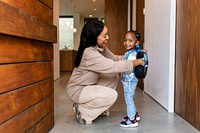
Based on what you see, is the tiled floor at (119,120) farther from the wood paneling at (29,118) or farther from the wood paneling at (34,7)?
the wood paneling at (34,7)

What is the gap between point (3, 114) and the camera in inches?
52.1

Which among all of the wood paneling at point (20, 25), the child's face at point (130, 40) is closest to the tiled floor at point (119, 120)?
the child's face at point (130, 40)

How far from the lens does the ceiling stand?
9906 millimetres

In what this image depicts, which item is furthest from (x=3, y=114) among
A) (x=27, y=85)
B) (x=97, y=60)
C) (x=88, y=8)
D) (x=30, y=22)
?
(x=88, y=8)

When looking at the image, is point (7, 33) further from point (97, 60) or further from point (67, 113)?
point (67, 113)

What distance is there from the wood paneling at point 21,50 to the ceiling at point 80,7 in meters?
8.10

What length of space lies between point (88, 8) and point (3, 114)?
1051 centimetres

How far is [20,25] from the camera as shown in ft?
4.67

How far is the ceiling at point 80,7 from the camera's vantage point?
32.5 feet

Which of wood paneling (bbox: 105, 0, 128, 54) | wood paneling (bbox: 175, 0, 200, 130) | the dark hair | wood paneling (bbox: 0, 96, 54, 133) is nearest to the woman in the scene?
the dark hair

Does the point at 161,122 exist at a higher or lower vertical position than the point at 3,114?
lower

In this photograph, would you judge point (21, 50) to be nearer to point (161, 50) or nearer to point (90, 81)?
point (90, 81)

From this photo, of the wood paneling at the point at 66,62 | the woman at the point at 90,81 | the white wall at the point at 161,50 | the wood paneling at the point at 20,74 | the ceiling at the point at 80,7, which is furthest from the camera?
the ceiling at the point at 80,7

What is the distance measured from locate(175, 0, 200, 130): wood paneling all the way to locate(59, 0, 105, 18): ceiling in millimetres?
7400
